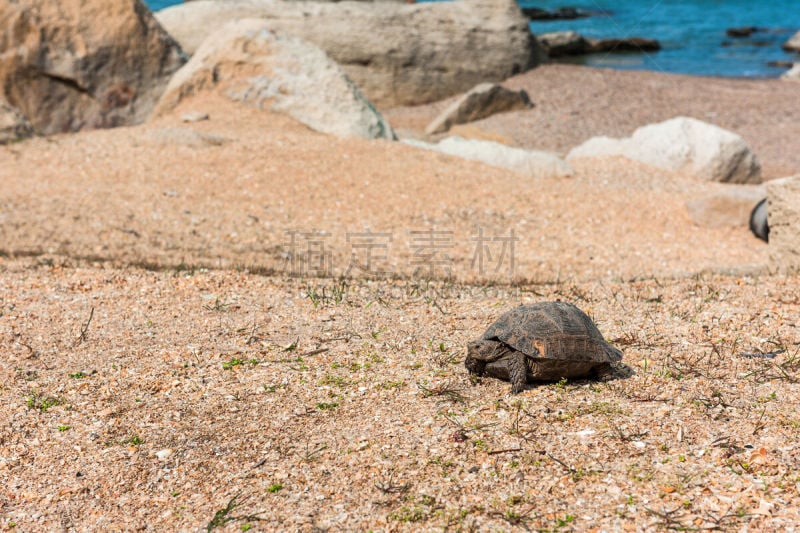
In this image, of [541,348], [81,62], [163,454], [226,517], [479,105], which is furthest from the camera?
[479,105]

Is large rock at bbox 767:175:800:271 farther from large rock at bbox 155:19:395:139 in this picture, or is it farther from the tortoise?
large rock at bbox 155:19:395:139

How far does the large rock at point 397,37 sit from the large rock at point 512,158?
7192 millimetres

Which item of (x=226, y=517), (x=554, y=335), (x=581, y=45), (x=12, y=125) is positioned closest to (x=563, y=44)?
(x=581, y=45)

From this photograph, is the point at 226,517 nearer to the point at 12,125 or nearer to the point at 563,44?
the point at 12,125

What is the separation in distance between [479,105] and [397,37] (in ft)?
12.4

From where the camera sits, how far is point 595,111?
18.6 m

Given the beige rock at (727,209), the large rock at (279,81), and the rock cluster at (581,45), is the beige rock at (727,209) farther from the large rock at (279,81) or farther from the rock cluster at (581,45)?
the rock cluster at (581,45)

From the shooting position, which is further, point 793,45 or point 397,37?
point 793,45

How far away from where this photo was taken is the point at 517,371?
→ 426cm

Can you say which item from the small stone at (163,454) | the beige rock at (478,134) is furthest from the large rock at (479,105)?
the small stone at (163,454)

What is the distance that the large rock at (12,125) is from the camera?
12.4 meters

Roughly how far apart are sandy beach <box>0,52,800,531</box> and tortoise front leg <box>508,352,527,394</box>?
4.0 inches

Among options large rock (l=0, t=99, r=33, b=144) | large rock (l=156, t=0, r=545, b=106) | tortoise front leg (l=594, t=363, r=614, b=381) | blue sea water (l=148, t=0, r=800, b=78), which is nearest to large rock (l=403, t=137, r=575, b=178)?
large rock (l=0, t=99, r=33, b=144)

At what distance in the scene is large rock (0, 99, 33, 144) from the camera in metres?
12.4
